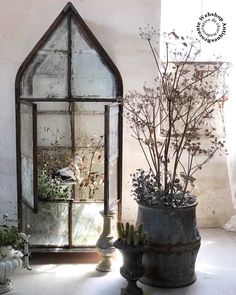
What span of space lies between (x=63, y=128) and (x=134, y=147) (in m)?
0.72

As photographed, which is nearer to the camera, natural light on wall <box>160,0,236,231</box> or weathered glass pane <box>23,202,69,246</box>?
weathered glass pane <box>23,202,69,246</box>

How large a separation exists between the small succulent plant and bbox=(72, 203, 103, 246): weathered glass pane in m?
0.73

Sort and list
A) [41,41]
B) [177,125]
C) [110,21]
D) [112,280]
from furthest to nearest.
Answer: [177,125] → [110,21] → [41,41] → [112,280]

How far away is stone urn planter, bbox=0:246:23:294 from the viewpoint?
11.6 ft

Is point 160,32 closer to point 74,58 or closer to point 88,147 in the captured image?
point 74,58

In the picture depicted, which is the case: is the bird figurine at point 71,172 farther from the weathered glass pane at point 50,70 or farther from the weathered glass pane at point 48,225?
the weathered glass pane at point 50,70

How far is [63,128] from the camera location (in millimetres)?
4551

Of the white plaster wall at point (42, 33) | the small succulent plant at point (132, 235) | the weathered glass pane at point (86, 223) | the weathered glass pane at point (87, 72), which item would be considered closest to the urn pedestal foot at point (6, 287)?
→ the weathered glass pane at point (86, 223)

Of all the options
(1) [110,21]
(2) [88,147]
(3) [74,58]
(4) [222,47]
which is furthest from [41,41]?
(4) [222,47]

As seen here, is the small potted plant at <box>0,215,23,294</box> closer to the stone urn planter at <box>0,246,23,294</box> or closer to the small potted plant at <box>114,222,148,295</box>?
the stone urn planter at <box>0,246,23,294</box>

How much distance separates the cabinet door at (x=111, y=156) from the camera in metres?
3.91
